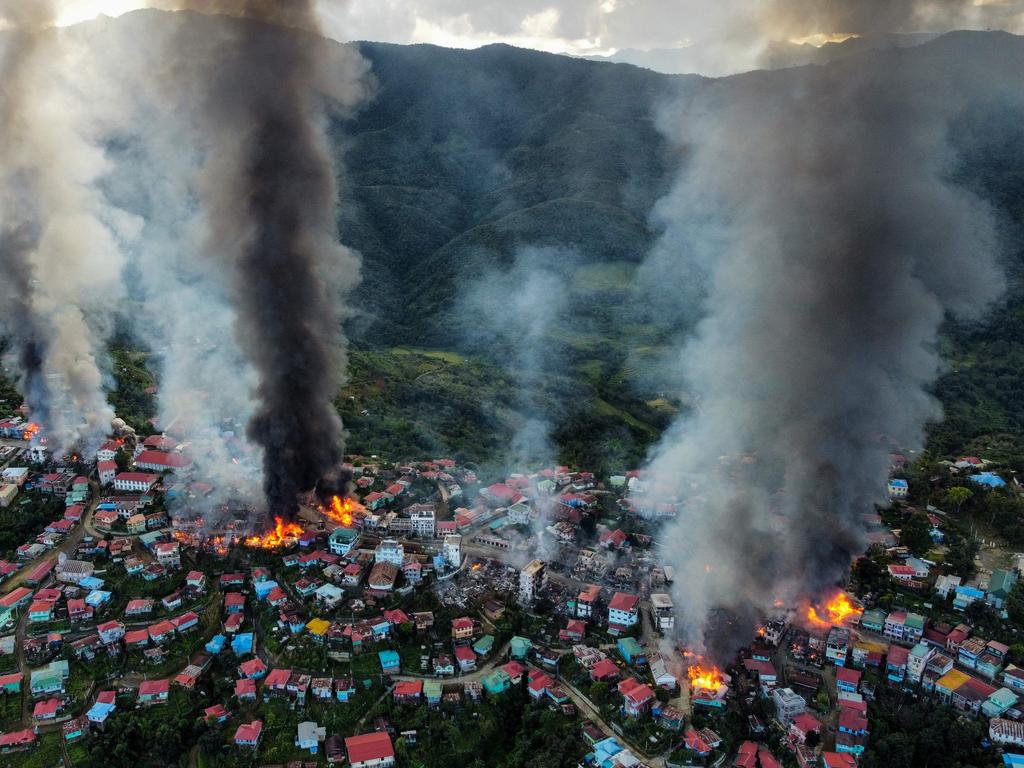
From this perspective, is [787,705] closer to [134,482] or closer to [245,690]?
[245,690]

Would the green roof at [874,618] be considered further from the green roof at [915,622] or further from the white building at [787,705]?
the white building at [787,705]

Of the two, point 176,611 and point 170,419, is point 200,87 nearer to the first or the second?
point 170,419

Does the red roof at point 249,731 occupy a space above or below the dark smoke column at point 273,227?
below

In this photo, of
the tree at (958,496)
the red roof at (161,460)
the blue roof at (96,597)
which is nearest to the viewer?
the blue roof at (96,597)

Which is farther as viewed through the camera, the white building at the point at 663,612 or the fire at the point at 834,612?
the fire at the point at 834,612

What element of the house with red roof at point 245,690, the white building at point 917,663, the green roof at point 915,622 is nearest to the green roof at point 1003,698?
the white building at point 917,663
